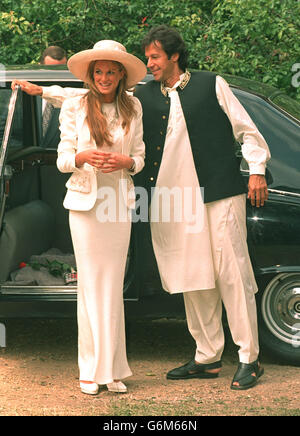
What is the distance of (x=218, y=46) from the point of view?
8641 mm

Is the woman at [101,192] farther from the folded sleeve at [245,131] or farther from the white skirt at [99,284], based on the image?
the folded sleeve at [245,131]

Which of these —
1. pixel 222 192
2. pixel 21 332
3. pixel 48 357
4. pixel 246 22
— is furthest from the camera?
pixel 246 22

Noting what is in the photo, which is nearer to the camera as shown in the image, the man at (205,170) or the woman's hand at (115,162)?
the woman's hand at (115,162)

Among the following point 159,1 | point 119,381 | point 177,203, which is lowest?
point 119,381

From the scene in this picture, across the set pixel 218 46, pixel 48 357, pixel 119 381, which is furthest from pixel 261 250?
pixel 218 46

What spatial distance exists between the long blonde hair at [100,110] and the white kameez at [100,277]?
2.1 inches

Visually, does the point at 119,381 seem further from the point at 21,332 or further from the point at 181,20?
the point at 181,20

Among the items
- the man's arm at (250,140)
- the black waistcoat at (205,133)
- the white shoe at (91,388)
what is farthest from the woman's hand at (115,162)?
the white shoe at (91,388)

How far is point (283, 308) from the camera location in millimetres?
5688

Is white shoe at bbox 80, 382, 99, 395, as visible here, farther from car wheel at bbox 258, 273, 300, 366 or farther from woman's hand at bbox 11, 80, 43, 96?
woman's hand at bbox 11, 80, 43, 96

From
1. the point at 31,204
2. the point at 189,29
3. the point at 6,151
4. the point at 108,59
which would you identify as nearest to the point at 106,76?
the point at 108,59

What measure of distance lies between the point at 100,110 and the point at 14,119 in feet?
3.05

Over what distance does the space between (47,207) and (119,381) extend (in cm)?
188

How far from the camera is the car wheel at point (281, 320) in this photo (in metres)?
5.66
